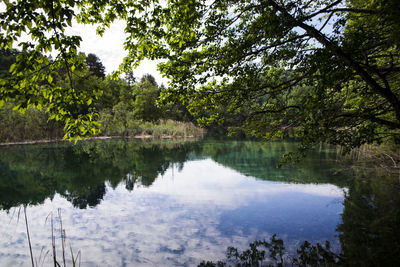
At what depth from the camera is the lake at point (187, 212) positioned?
16.9 feet

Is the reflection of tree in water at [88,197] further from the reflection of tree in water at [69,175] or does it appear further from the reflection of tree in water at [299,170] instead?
the reflection of tree in water at [299,170]

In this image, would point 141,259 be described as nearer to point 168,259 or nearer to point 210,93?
point 168,259

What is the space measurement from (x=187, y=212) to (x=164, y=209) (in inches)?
32.0

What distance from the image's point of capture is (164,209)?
780 centimetres

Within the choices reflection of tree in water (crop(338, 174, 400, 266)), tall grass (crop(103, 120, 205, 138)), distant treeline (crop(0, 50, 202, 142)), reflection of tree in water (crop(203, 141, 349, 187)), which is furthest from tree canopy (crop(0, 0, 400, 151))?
tall grass (crop(103, 120, 205, 138))

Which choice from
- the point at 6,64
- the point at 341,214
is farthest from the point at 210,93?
the point at 6,64

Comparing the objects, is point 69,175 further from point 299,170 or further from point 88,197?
point 299,170

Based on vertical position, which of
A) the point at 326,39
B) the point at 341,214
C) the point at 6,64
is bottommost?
the point at 341,214

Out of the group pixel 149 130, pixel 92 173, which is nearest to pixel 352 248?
pixel 92 173

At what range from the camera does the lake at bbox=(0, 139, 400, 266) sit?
16.9ft

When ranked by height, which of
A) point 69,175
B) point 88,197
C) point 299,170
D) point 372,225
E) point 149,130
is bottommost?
point 88,197

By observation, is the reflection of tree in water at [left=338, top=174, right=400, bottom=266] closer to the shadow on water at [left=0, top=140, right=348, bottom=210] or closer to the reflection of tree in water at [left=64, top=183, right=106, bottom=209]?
the shadow on water at [left=0, top=140, right=348, bottom=210]

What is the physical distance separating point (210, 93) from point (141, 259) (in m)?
3.82

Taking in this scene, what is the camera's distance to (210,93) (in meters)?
5.48
